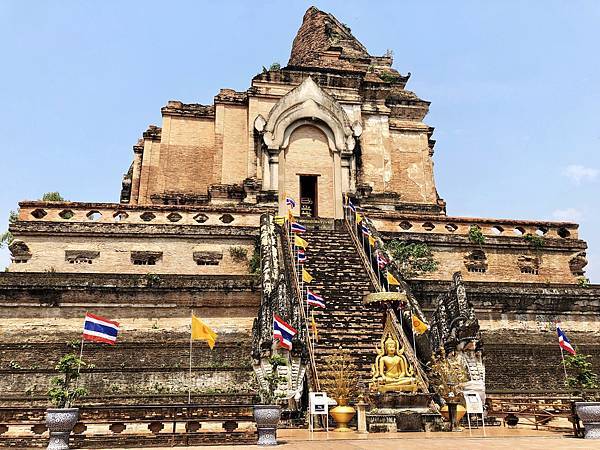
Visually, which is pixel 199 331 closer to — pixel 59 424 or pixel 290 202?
pixel 59 424

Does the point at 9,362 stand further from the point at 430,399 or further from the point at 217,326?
the point at 430,399

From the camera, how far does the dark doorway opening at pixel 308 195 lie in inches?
953

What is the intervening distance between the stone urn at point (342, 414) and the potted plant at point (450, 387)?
83.0 inches

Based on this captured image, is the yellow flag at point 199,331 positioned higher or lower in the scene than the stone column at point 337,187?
lower

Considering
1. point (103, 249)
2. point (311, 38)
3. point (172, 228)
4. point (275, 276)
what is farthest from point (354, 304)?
point (311, 38)

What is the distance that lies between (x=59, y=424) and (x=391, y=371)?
259 inches

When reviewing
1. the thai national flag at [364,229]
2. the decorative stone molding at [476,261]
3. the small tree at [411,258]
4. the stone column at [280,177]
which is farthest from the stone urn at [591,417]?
the stone column at [280,177]

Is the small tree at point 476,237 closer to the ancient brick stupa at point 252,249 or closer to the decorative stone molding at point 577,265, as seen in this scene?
the ancient brick stupa at point 252,249

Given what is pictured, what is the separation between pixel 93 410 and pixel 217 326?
6605 millimetres

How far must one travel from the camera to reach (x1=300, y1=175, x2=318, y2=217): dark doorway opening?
24203mm

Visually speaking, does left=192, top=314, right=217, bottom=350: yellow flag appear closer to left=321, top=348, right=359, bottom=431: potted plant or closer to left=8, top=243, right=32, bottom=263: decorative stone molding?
left=321, top=348, right=359, bottom=431: potted plant

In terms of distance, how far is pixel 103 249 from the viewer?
19.4m

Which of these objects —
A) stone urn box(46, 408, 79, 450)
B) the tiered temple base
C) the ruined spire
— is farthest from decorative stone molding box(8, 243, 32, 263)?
the ruined spire

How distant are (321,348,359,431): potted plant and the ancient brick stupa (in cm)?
70
